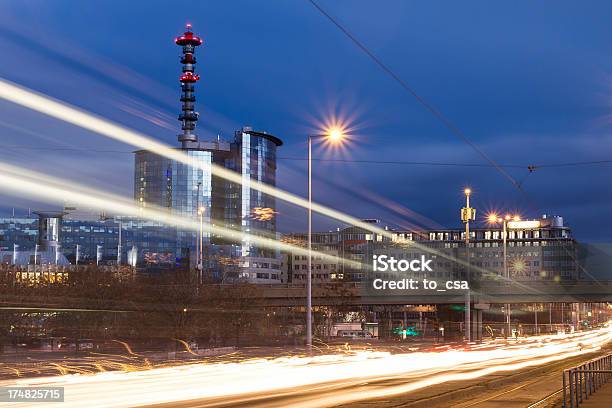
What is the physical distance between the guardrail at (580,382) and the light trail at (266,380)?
571 cm

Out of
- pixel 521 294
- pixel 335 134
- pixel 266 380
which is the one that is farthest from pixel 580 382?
pixel 521 294

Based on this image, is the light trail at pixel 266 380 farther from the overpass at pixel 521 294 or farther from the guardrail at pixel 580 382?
the overpass at pixel 521 294

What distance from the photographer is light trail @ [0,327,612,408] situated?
2234cm

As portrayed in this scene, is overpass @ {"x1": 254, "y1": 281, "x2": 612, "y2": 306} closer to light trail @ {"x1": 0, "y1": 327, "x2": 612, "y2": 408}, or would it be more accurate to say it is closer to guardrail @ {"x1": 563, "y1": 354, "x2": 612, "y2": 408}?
light trail @ {"x1": 0, "y1": 327, "x2": 612, "y2": 408}

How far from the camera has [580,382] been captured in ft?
73.2

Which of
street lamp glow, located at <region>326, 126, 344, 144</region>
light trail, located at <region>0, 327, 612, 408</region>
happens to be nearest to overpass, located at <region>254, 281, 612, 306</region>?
light trail, located at <region>0, 327, 612, 408</region>

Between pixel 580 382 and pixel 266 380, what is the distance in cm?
1136

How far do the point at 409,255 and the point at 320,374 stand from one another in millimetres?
Result: 46286

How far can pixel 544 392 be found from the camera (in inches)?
1064

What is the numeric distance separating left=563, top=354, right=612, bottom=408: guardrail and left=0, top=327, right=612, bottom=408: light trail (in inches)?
225

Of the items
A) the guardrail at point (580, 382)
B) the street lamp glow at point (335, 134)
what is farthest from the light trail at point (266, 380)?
the street lamp glow at point (335, 134)

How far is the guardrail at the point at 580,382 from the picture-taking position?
808 inches

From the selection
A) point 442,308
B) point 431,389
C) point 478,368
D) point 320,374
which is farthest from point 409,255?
point 431,389

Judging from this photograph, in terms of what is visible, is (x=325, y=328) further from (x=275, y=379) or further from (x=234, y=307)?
(x=275, y=379)
